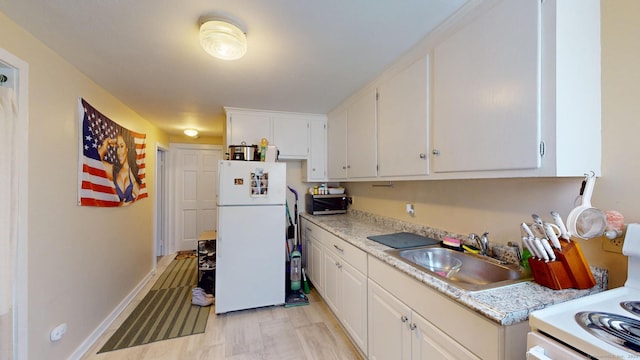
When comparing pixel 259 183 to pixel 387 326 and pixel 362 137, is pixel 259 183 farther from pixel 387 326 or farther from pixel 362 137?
pixel 387 326

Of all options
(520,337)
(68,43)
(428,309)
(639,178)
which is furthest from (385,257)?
(68,43)

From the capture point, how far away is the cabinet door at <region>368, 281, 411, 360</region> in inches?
51.8

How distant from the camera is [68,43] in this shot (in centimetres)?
158

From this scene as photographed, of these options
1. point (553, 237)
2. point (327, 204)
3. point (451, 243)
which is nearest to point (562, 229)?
point (553, 237)

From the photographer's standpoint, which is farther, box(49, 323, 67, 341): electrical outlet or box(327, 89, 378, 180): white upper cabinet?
box(327, 89, 378, 180): white upper cabinet

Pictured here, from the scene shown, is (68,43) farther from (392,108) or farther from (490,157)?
(490,157)

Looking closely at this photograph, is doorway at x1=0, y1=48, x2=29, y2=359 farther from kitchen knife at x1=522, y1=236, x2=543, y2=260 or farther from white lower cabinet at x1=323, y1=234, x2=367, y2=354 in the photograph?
kitchen knife at x1=522, y1=236, x2=543, y2=260

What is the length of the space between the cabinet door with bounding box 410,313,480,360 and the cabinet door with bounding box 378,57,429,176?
88cm

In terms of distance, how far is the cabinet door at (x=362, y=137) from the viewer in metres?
2.23

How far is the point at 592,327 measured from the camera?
696 millimetres

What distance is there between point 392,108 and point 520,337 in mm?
1549

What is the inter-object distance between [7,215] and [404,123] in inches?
96.9

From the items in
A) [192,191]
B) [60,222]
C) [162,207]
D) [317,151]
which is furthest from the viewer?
[192,191]

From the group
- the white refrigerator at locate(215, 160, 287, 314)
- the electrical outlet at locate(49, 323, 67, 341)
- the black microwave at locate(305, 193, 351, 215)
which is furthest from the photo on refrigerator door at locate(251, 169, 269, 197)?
the electrical outlet at locate(49, 323, 67, 341)
